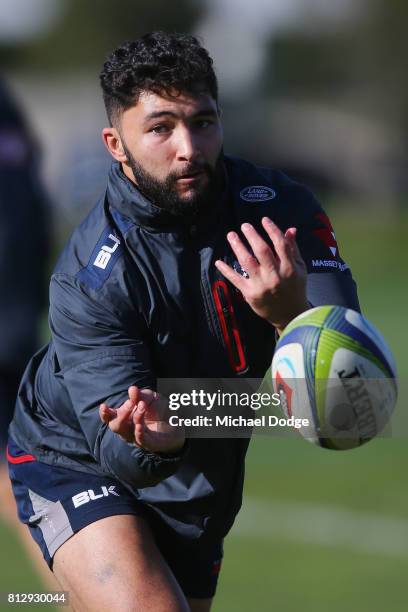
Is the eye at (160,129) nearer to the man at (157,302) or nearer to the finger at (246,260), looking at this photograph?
the man at (157,302)

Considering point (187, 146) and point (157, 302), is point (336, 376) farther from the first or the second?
point (187, 146)

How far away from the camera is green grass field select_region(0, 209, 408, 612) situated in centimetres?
823

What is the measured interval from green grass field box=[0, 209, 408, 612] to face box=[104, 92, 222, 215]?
178 cm

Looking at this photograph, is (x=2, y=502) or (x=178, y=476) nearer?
(x=178, y=476)

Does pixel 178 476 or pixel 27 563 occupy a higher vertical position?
pixel 178 476

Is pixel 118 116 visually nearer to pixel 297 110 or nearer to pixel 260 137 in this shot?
pixel 260 137

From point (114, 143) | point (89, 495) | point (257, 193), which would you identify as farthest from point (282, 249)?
point (89, 495)

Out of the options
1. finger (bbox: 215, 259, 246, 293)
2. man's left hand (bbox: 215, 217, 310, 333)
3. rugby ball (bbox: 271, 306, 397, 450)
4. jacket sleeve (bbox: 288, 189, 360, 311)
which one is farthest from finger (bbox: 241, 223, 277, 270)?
jacket sleeve (bbox: 288, 189, 360, 311)

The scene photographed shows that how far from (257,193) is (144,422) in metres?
1.24

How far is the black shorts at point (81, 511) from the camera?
17.2 ft

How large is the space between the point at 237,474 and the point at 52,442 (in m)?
0.84

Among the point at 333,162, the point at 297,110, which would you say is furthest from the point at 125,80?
the point at 297,110

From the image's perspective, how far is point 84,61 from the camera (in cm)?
5712

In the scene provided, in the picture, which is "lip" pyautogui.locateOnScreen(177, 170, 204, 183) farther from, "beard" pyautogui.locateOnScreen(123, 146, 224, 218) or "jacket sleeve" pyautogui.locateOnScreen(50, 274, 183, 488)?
"jacket sleeve" pyautogui.locateOnScreen(50, 274, 183, 488)
